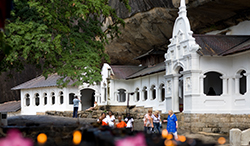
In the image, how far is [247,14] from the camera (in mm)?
24734

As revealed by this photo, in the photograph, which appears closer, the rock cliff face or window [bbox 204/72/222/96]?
the rock cliff face

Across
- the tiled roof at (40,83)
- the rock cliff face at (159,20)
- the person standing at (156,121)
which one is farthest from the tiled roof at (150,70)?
the person standing at (156,121)

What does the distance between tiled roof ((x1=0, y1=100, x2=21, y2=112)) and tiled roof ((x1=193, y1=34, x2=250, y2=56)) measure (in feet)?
104

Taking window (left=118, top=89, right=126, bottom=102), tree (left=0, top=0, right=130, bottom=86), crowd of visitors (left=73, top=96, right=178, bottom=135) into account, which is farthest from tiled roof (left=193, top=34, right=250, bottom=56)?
window (left=118, top=89, right=126, bottom=102)

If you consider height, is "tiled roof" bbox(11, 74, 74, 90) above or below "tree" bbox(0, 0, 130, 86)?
below

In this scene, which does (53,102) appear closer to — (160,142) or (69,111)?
(69,111)

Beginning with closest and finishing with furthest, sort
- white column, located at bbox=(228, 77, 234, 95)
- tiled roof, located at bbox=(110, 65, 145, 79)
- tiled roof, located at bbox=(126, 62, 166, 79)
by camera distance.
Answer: white column, located at bbox=(228, 77, 234, 95), tiled roof, located at bbox=(126, 62, 166, 79), tiled roof, located at bbox=(110, 65, 145, 79)

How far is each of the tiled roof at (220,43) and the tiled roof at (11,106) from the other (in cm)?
3178

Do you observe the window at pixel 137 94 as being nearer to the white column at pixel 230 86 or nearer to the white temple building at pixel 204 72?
the white temple building at pixel 204 72

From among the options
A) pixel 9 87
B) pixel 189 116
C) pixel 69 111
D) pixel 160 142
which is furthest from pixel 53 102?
pixel 160 142

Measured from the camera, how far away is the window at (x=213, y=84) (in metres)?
26.4

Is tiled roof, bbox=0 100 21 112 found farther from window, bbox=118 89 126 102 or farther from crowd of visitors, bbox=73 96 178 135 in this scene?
crowd of visitors, bbox=73 96 178 135

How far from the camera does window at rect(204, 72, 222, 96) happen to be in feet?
86.7

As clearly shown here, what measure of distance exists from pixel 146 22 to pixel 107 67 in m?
6.21
